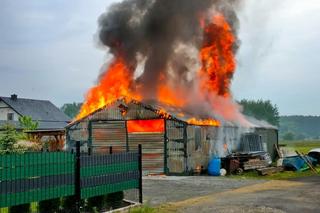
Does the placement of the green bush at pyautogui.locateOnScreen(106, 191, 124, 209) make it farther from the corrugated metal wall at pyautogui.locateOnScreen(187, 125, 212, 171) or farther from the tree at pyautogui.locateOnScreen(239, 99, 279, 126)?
the tree at pyautogui.locateOnScreen(239, 99, 279, 126)

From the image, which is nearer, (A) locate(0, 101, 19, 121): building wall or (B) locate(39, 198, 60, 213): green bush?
(B) locate(39, 198, 60, 213): green bush

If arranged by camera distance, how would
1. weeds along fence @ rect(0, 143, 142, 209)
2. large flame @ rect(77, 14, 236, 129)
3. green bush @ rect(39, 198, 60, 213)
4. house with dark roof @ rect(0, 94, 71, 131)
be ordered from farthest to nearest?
house with dark roof @ rect(0, 94, 71, 131) < large flame @ rect(77, 14, 236, 129) < green bush @ rect(39, 198, 60, 213) < weeds along fence @ rect(0, 143, 142, 209)

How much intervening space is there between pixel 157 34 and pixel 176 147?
42.7 feet

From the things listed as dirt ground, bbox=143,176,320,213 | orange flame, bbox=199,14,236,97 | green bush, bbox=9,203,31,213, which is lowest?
dirt ground, bbox=143,176,320,213

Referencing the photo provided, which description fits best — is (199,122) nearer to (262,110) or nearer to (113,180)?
(113,180)

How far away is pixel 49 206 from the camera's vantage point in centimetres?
1316

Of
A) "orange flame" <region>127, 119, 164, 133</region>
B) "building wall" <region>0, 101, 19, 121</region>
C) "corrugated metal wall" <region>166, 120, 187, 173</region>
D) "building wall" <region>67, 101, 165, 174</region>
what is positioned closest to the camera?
"corrugated metal wall" <region>166, 120, 187, 173</region>

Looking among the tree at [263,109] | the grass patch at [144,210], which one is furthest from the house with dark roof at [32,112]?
the tree at [263,109]

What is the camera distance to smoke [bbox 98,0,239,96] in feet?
126

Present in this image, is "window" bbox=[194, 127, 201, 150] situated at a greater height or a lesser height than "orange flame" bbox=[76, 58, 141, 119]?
lesser

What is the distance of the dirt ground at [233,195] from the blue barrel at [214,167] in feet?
9.84

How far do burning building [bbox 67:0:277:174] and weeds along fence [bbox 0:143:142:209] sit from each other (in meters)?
14.9

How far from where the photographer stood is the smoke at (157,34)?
38281 mm

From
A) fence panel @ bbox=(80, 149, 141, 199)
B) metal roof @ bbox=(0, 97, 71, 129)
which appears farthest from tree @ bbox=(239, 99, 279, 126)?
fence panel @ bbox=(80, 149, 141, 199)
